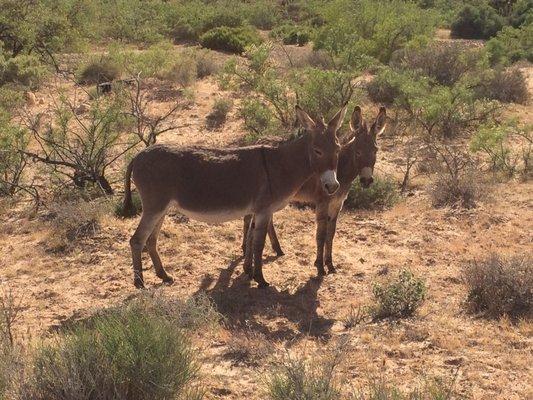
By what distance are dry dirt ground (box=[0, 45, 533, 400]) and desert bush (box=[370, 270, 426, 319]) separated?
0.16 m

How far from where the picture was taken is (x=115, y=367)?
15.0 ft

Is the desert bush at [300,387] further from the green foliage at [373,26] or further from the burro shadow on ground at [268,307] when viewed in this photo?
the green foliage at [373,26]

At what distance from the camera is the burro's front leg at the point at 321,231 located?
769 cm

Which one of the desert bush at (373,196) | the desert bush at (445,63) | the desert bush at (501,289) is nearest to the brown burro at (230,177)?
the desert bush at (501,289)

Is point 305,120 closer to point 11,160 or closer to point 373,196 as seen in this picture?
point 373,196

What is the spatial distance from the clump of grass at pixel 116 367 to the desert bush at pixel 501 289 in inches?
136

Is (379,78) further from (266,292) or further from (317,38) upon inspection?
(266,292)

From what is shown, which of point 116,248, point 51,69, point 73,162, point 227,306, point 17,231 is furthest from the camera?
point 51,69

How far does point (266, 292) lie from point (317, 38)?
16.9m

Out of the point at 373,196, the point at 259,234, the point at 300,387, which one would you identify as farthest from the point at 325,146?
the point at 373,196

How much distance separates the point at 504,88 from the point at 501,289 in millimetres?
12453

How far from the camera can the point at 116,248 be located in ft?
28.1

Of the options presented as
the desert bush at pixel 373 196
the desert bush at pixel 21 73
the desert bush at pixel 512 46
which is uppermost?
the desert bush at pixel 512 46

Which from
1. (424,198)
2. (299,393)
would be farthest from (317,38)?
(299,393)
